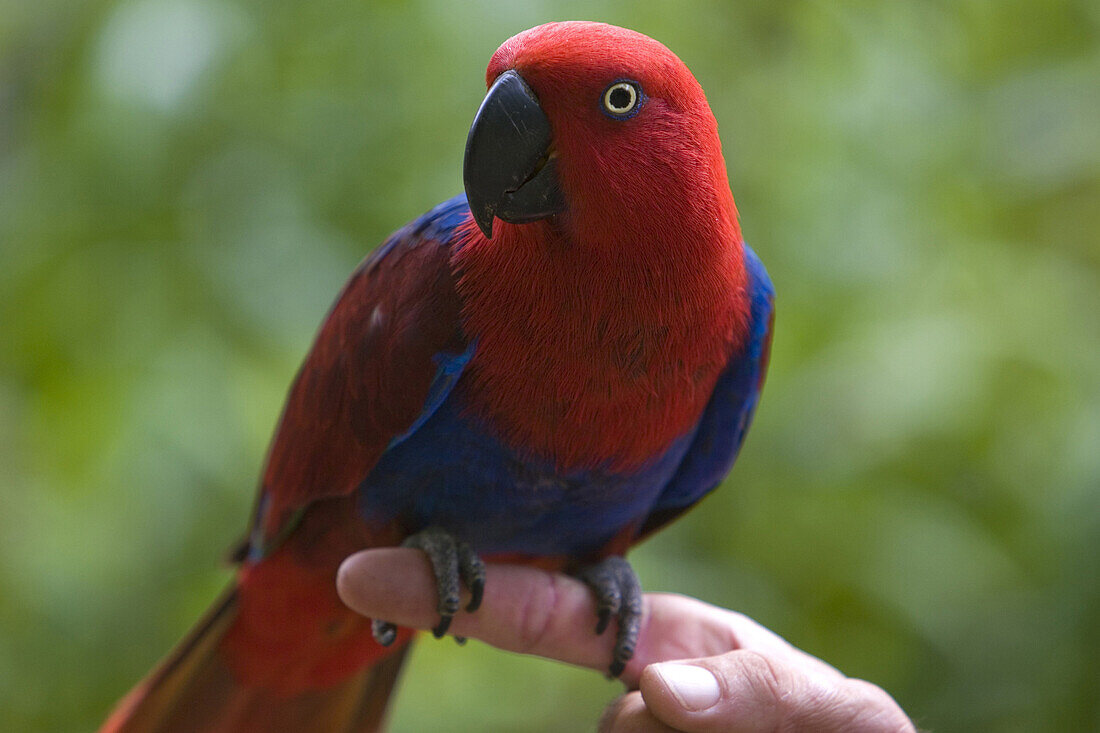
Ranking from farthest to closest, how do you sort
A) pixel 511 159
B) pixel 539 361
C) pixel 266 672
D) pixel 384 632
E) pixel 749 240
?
pixel 749 240
pixel 266 672
pixel 384 632
pixel 539 361
pixel 511 159

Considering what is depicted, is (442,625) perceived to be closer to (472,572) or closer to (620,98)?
(472,572)

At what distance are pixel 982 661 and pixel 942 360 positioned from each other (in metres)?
0.55

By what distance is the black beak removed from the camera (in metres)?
0.87

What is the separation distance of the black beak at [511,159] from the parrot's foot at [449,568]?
404mm

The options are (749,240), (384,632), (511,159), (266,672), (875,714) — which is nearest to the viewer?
(511,159)

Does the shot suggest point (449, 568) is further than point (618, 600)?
No

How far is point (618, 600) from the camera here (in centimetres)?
121

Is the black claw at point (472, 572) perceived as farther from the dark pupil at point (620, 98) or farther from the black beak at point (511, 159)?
the dark pupil at point (620, 98)

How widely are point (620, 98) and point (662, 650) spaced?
73cm

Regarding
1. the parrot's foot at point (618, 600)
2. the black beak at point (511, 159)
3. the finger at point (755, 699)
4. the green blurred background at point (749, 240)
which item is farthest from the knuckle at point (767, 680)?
the green blurred background at point (749, 240)

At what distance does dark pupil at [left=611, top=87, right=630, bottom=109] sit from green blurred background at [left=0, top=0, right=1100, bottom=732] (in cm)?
84

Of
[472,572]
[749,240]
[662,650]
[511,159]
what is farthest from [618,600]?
[749,240]

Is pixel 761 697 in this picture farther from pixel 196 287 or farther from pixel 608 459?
pixel 196 287

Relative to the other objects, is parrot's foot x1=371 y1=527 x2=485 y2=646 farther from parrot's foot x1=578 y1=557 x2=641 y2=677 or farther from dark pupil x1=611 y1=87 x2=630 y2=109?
dark pupil x1=611 y1=87 x2=630 y2=109
